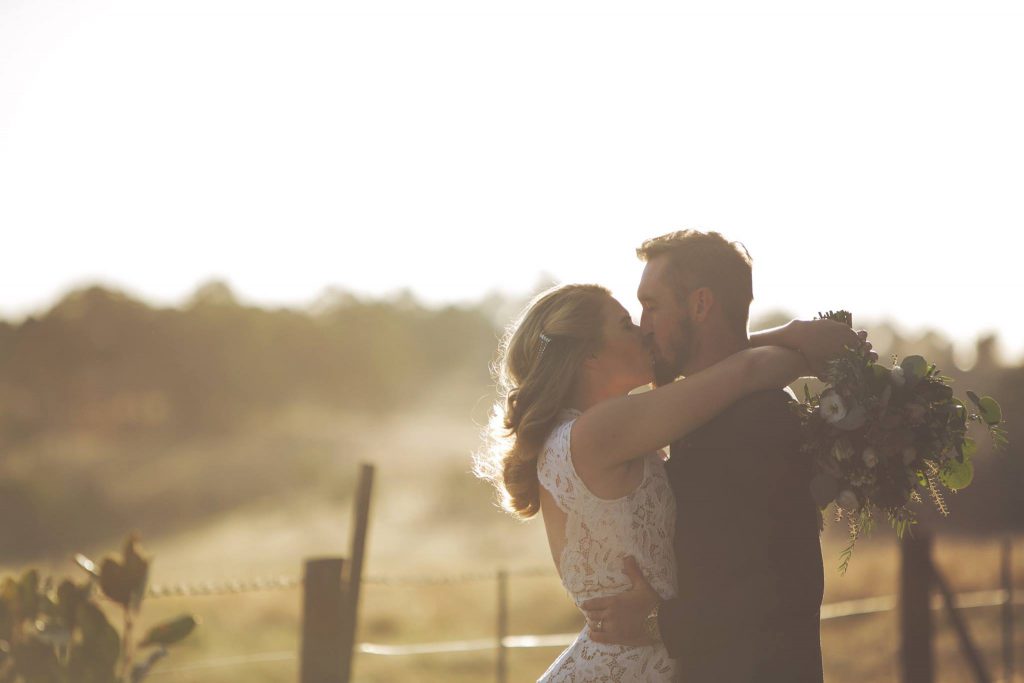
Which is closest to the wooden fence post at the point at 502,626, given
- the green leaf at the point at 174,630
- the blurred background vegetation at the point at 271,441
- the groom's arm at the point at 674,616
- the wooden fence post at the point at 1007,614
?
the green leaf at the point at 174,630

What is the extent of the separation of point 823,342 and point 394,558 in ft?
117

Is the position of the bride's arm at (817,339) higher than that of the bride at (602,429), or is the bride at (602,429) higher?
the bride's arm at (817,339)

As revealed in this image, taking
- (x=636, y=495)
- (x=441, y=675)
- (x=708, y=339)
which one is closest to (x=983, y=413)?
(x=708, y=339)

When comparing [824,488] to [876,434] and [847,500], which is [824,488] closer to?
[847,500]

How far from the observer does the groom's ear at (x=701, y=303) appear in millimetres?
3613

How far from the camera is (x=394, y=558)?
125 feet

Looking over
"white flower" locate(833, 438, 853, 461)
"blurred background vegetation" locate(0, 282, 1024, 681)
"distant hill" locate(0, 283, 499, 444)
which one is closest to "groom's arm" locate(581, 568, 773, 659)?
"white flower" locate(833, 438, 853, 461)

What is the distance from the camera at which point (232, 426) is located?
52.2 meters

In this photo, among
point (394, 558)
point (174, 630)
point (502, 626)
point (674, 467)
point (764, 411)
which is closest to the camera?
point (764, 411)

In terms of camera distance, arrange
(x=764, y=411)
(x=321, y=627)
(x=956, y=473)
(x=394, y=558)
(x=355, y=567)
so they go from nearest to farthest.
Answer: (x=764, y=411), (x=956, y=473), (x=321, y=627), (x=355, y=567), (x=394, y=558)

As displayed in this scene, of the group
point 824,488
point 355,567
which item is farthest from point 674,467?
point 355,567

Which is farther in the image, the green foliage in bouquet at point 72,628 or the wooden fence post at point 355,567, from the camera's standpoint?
the wooden fence post at point 355,567

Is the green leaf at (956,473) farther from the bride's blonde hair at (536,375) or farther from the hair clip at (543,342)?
the hair clip at (543,342)

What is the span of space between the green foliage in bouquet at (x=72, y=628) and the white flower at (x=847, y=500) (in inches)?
92.6
